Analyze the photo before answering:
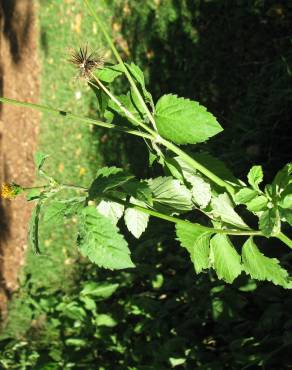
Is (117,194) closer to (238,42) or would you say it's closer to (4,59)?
(238,42)

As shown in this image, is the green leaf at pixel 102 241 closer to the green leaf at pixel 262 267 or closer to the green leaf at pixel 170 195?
the green leaf at pixel 170 195

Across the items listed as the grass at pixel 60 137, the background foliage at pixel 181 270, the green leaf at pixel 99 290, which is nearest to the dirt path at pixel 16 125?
the grass at pixel 60 137

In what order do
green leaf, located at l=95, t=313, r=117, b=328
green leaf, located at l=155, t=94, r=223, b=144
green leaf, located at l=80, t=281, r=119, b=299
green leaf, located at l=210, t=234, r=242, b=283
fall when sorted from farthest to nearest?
green leaf, located at l=80, t=281, r=119, b=299 → green leaf, located at l=95, t=313, r=117, b=328 → green leaf, located at l=210, t=234, r=242, b=283 → green leaf, located at l=155, t=94, r=223, b=144

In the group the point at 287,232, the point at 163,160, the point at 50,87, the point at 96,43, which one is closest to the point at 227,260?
the point at 163,160

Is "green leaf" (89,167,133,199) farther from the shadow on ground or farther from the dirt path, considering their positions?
the shadow on ground

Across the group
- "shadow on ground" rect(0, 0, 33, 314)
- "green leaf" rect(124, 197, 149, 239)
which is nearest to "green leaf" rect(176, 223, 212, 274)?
"green leaf" rect(124, 197, 149, 239)

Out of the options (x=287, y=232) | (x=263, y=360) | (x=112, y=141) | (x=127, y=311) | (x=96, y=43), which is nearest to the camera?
(x=263, y=360)
